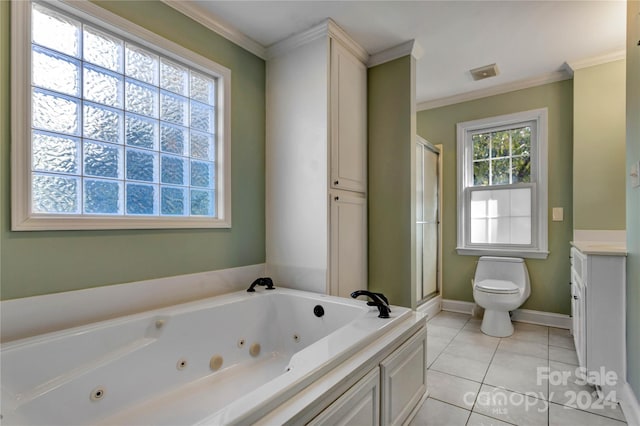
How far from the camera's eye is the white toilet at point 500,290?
2.73 m

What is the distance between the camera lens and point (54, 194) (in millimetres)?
1449

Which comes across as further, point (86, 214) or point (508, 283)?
point (508, 283)

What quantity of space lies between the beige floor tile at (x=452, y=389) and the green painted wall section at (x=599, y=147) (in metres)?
1.77

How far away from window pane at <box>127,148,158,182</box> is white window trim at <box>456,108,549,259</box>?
297 centimetres

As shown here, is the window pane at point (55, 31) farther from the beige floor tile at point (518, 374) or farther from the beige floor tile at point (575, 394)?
the beige floor tile at point (575, 394)

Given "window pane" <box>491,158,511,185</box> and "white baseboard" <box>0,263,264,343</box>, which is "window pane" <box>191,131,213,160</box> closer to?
"white baseboard" <box>0,263,264,343</box>

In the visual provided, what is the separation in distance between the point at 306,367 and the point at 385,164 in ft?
5.93

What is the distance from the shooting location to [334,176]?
2191mm

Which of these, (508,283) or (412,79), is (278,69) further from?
(508,283)

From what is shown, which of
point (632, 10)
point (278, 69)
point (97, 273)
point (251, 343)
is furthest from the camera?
point (278, 69)

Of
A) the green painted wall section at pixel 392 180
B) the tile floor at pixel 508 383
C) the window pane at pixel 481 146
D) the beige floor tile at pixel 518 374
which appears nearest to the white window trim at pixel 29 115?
the green painted wall section at pixel 392 180

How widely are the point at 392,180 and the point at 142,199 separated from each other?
5.73 feet

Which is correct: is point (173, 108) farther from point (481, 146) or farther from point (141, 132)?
point (481, 146)

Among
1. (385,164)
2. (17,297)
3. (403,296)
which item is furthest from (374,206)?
(17,297)
